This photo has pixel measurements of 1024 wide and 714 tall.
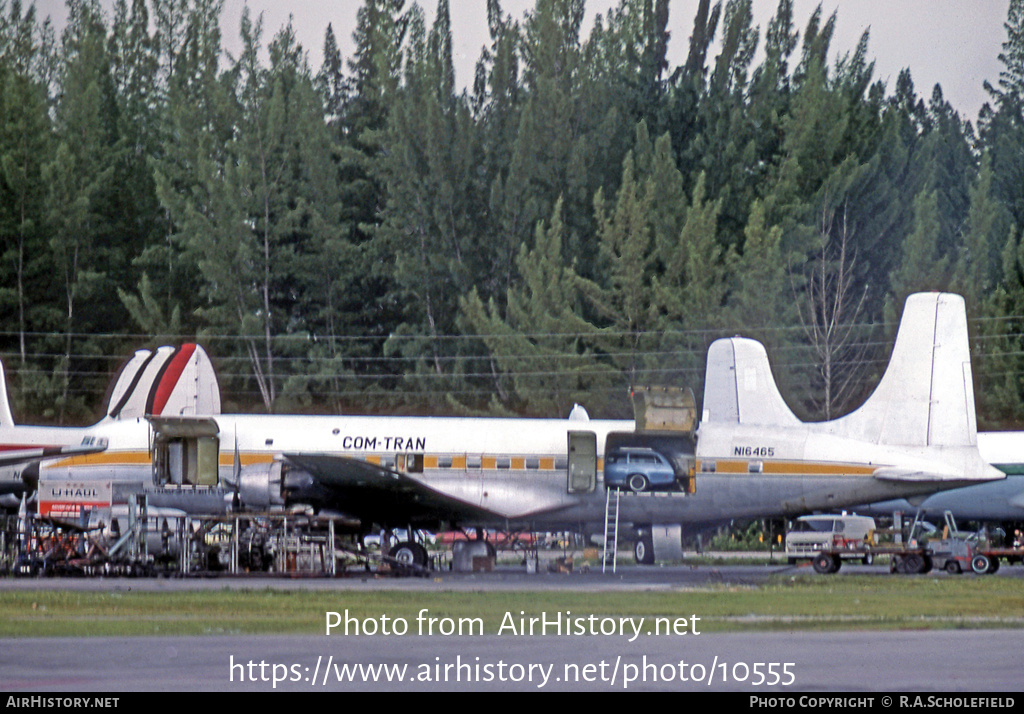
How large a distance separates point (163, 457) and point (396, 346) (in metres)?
30.0

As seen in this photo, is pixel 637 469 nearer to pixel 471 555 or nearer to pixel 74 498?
pixel 471 555

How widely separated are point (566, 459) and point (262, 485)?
281 inches

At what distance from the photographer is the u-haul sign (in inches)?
1251

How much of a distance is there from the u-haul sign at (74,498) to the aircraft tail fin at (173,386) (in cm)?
905

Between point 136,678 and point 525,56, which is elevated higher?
point 525,56

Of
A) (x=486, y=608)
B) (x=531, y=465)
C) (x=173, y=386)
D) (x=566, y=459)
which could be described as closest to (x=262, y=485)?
(x=531, y=465)

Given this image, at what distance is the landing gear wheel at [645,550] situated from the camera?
112ft

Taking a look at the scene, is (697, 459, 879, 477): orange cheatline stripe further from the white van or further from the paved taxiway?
the paved taxiway

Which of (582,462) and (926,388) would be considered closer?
(926,388)

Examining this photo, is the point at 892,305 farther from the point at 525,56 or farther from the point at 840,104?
the point at 525,56

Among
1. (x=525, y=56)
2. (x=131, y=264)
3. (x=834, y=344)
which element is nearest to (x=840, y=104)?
(x=834, y=344)

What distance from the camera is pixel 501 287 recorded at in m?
64.1

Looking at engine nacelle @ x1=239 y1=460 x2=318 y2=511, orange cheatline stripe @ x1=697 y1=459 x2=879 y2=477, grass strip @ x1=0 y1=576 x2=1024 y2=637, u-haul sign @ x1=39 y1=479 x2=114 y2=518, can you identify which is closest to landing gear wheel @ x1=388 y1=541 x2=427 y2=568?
engine nacelle @ x1=239 y1=460 x2=318 y2=511

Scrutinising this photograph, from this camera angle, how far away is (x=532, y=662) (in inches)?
535
